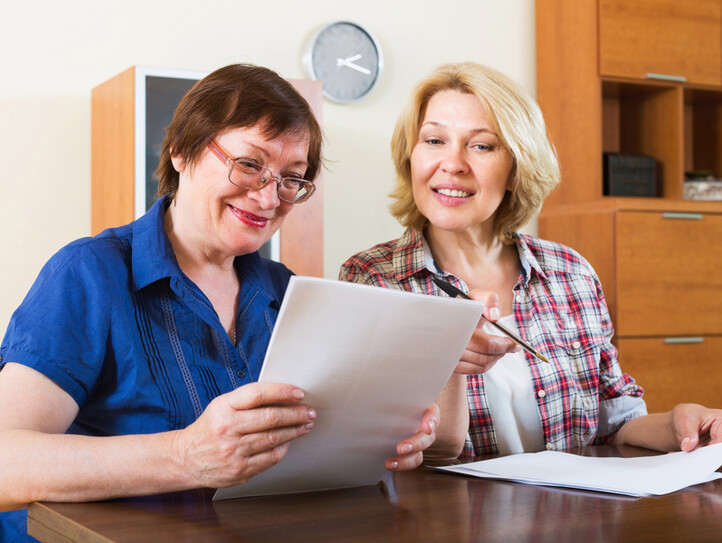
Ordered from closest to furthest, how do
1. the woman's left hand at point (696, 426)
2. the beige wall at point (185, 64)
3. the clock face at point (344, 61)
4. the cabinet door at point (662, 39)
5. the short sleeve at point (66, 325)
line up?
1. the short sleeve at point (66, 325)
2. the woman's left hand at point (696, 426)
3. the beige wall at point (185, 64)
4. the clock face at point (344, 61)
5. the cabinet door at point (662, 39)

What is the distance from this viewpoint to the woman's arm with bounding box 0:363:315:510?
91 cm

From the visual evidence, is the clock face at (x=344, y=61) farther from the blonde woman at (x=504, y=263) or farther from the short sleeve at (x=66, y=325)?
the short sleeve at (x=66, y=325)

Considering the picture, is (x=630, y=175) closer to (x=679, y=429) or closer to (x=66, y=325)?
(x=679, y=429)

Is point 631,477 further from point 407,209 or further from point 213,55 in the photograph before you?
point 213,55

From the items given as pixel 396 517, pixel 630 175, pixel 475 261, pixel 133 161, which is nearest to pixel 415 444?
pixel 396 517

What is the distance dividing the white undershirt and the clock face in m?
1.89

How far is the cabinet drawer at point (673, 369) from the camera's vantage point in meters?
3.22

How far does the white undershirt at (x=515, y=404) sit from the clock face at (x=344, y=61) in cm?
189

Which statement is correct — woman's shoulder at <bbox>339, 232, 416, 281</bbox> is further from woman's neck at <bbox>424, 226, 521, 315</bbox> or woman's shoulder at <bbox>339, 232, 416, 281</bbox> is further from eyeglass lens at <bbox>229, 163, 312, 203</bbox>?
eyeglass lens at <bbox>229, 163, 312, 203</bbox>

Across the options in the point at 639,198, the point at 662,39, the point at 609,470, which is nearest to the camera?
the point at 609,470

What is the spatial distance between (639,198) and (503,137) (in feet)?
5.35

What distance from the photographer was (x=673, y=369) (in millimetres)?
3275

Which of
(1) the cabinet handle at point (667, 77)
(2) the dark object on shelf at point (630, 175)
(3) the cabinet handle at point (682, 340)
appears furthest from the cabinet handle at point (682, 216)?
(1) the cabinet handle at point (667, 77)

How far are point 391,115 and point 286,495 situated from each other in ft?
8.61
